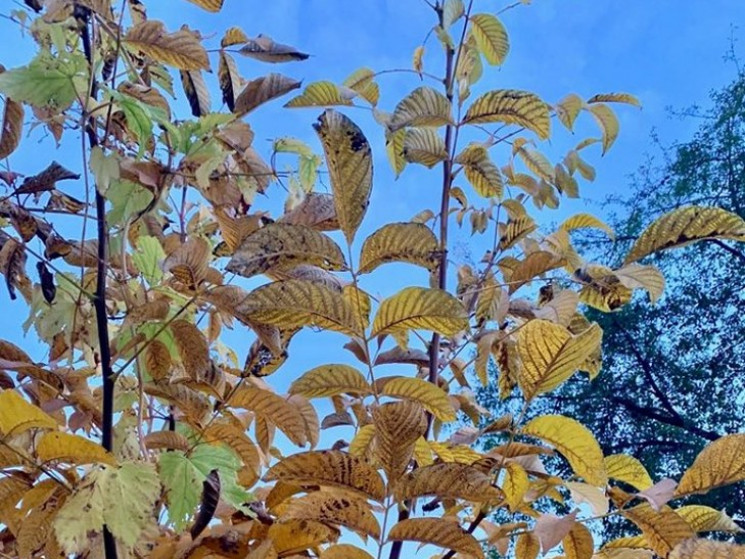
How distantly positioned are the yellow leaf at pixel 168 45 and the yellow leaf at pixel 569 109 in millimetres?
335

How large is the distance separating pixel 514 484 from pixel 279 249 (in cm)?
19

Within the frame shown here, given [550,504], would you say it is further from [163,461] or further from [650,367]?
[163,461]

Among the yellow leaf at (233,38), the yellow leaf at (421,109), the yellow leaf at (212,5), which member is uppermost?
the yellow leaf at (233,38)

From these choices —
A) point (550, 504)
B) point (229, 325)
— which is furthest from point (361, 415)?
point (550, 504)

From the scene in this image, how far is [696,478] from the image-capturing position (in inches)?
16.7

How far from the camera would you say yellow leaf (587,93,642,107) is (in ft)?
2.41

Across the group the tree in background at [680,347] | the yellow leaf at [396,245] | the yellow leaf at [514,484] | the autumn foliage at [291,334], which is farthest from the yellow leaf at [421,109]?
the tree in background at [680,347]

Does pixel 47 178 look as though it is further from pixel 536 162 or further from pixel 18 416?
pixel 536 162

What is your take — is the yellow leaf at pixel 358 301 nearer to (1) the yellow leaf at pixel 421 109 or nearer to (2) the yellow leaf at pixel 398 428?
(2) the yellow leaf at pixel 398 428

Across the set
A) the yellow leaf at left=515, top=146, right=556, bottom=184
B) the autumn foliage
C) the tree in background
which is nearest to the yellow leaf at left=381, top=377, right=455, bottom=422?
the autumn foliage

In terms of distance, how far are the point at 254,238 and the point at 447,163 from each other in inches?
9.9

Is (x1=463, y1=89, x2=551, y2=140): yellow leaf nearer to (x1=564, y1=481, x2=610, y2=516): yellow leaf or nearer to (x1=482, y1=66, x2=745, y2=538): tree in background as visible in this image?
(x1=564, y1=481, x2=610, y2=516): yellow leaf

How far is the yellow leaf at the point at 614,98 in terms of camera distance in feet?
2.41

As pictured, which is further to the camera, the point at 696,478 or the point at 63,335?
the point at 63,335
